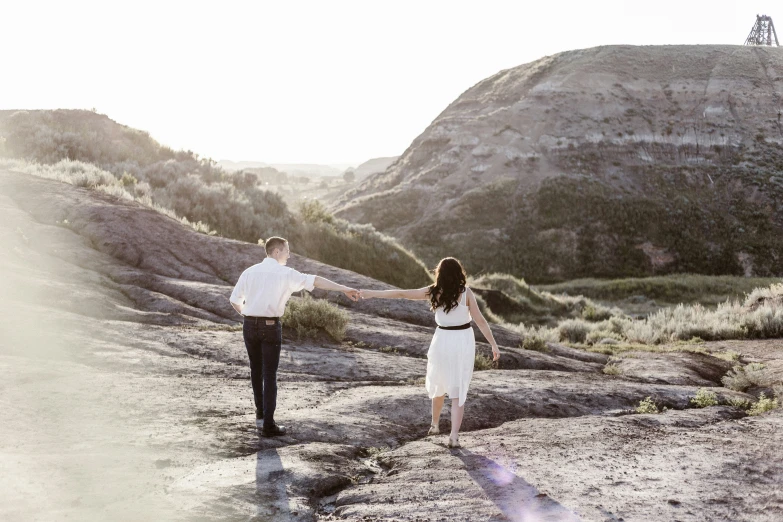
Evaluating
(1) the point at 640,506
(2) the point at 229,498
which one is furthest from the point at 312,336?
(1) the point at 640,506

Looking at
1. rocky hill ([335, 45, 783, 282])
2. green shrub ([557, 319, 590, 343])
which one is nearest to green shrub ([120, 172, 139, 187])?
green shrub ([557, 319, 590, 343])

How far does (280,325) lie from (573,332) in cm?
1512

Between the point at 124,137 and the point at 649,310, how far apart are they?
90.0 ft

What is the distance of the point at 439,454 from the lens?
695cm

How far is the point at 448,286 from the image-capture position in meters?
7.19

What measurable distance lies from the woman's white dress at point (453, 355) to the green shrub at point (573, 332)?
44.4ft

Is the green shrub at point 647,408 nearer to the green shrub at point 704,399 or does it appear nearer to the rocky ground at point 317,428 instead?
the rocky ground at point 317,428

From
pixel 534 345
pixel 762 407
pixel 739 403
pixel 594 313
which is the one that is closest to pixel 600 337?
pixel 534 345

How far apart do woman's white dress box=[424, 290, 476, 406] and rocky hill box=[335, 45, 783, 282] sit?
1703 inches

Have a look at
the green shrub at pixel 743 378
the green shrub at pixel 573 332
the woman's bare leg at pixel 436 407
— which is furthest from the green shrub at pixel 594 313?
the woman's bare leg at pixel 436 407

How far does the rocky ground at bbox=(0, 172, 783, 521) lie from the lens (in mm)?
5344

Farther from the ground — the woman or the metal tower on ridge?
the metal tower on ridge

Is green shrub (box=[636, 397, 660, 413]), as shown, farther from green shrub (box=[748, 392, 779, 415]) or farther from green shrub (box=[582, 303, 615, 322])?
green shrub (box=[582, 303, 615, 322])

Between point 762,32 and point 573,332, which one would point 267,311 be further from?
point 762,32
